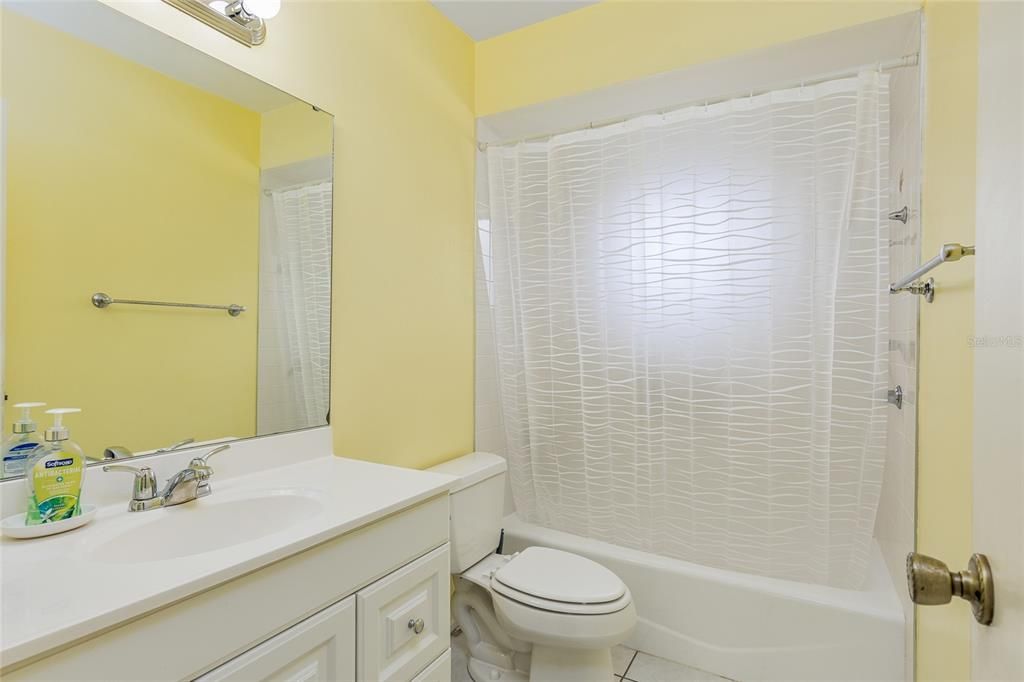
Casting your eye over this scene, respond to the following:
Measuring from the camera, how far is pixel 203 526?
1.05 m

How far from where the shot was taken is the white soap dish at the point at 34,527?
84 cm

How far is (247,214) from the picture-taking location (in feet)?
4.37

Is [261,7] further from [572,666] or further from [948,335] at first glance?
[572,666]

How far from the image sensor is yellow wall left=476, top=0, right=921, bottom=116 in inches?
63.1

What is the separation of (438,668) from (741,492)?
1188 millimetres

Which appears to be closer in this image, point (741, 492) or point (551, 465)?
point (741, 492)

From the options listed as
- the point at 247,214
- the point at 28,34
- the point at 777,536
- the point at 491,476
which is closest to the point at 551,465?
the point at 491,476

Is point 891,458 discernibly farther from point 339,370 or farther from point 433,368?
point 339,370

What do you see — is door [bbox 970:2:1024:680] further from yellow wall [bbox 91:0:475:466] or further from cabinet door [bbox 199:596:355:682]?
yellow wall [bbox 91:0:475:466]

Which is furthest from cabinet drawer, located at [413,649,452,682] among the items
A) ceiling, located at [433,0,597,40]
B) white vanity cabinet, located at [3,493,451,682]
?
ceiling, located at [433,0,597,40]

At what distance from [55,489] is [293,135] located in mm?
1007

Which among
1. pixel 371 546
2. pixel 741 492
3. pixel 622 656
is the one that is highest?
pixel 371 546

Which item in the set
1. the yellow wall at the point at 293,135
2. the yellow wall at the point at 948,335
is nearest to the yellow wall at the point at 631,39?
the yellow wall at the point at 948,335

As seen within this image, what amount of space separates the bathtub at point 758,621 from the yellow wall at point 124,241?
1521 millimetres
